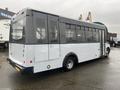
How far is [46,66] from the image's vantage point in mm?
6016

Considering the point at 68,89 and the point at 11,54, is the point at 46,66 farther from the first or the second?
the point at 11,54

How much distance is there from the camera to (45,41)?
5.98 meters

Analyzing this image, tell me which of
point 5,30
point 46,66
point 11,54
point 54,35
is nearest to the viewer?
point 46,66

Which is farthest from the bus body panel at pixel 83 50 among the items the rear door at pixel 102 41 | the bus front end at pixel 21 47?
the bus front end at pixel 21 47

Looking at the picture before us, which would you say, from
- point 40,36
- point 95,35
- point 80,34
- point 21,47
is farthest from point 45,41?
point 95,35

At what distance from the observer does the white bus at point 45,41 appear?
540cm

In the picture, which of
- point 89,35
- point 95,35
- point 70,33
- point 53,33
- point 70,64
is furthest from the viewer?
point 95,35

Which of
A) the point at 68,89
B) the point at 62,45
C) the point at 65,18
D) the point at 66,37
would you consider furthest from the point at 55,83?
the point at 65,18

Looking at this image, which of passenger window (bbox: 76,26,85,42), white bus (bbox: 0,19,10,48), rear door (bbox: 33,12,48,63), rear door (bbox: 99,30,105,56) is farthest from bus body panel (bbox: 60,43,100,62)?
white bus (bbox: 0,19,10,48)

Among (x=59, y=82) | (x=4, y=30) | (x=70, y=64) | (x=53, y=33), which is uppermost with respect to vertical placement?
(x=4, y=30)

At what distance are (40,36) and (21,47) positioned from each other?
0.87 metres

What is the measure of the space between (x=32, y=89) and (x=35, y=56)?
1235 millimetres

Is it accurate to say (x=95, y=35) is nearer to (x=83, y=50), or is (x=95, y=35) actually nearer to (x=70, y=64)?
(x=83, y=50)

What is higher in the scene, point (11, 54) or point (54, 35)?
point (54, 35)
